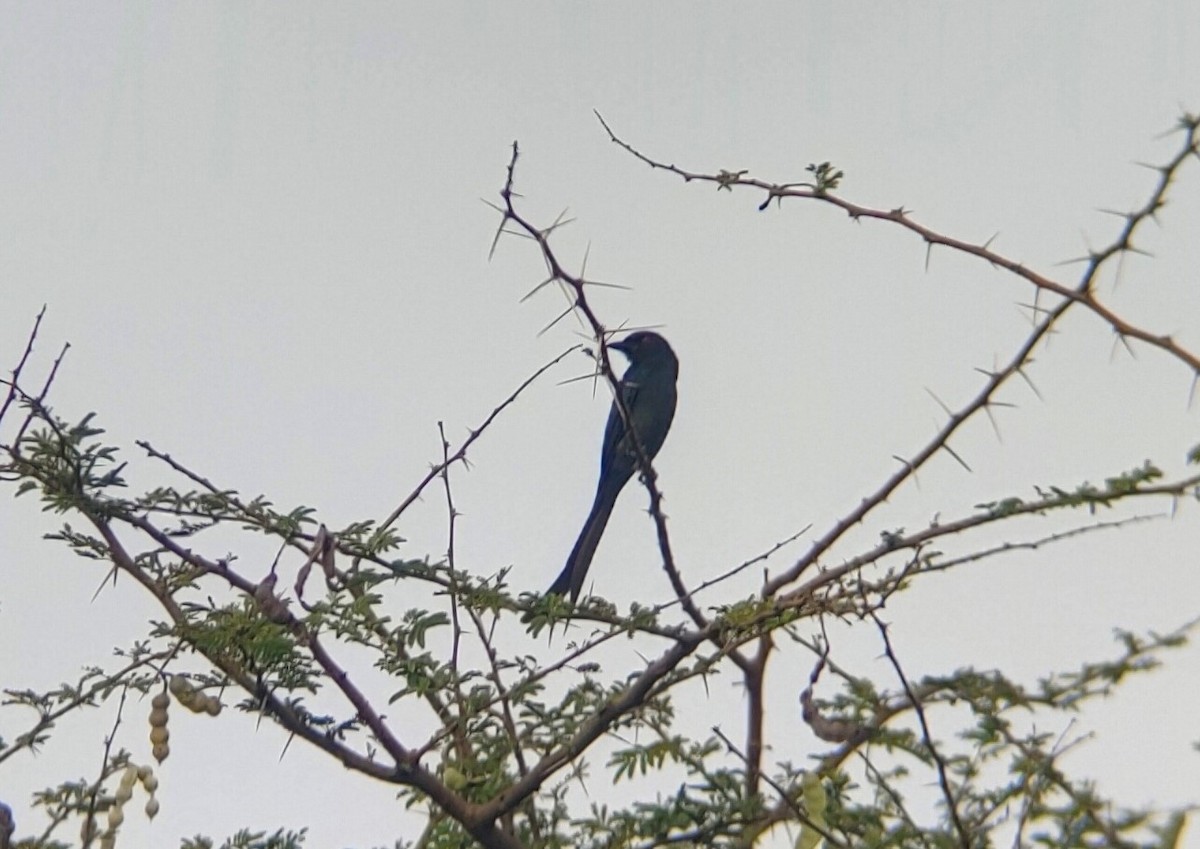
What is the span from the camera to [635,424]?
16.8ft

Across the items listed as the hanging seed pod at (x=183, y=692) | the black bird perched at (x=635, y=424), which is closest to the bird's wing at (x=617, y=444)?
the black bird perched at (x=635, y=424)

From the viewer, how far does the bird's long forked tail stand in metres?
4.95

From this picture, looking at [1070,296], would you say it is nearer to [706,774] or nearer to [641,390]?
[706,774]

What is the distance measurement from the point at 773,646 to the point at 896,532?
1.68 feet

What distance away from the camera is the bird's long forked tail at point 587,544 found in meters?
4.95

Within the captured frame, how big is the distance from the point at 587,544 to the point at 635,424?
43cm

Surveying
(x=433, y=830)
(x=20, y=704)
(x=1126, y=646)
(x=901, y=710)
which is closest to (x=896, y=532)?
(x=901, y=710)

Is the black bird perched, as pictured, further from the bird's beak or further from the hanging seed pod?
the hanging seed pod

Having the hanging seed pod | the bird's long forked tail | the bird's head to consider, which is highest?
the bird's head

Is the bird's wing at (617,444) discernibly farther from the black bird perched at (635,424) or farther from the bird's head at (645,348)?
the bird's head at (645,348)

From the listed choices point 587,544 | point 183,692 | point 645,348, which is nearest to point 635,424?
point 587,544

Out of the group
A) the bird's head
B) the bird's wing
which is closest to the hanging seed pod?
the bird's wing

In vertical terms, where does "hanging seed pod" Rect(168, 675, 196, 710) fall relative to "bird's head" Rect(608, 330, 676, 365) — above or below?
below

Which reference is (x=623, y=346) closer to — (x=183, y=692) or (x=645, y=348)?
(x=645, y=348)
